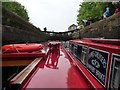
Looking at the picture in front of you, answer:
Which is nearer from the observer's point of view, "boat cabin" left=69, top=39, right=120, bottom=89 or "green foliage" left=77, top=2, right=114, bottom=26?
"boat cabin" left=69, top=39, right=120, bottom=89

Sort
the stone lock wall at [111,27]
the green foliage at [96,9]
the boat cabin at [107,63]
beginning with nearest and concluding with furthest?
the boat cabin at [107,63] → the stone lock wall at [111,27] → the green foliage at [96,9]

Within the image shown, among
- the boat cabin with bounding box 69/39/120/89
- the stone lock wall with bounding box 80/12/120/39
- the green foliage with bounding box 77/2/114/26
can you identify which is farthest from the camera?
the green foliage with bounding box 77/2/114/26

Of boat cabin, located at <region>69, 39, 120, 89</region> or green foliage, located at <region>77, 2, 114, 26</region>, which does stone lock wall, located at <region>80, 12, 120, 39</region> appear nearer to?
boat cabin, located at <region>69, 39, 120, 89</region>

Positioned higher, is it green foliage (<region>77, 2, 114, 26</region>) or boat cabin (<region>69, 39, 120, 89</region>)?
green foliage (<region>77, 2, 114, 26</region>)

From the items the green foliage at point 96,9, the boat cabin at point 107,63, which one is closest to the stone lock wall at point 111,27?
the boat cabin at point 107,63

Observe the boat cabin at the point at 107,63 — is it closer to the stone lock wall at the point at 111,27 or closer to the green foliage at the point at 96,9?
the stone lock wall at the point at 111,27

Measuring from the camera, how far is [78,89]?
2.15 metres

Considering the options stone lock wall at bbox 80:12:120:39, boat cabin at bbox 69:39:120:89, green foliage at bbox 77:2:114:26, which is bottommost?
boat cabin at bbox 69:39:120:89

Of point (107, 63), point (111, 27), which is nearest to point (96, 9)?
point (111, 27)

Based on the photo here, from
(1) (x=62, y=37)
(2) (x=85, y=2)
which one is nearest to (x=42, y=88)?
(1) (x=62, y=37)

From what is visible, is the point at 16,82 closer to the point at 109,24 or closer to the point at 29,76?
the point at 29,76

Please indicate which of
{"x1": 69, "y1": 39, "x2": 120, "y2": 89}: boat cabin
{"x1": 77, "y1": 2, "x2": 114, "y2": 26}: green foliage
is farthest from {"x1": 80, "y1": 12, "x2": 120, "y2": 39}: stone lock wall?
{"x1": 77, "y1": 2, "x2": 114, "y2": 26}: green foliage

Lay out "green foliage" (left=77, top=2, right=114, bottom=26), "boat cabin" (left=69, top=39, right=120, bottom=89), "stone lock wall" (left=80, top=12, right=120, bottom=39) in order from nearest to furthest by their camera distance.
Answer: "boat cabin" (left=69, top=39, right=120, bottom=89), "stone lock wall" (left=80, top=12, right=120, bottom=39), "green foliage" (left=77, top=2, right=114, bottom=26)

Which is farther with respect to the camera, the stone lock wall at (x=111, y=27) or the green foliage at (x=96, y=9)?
the green foliage at (x=96, y=9)
